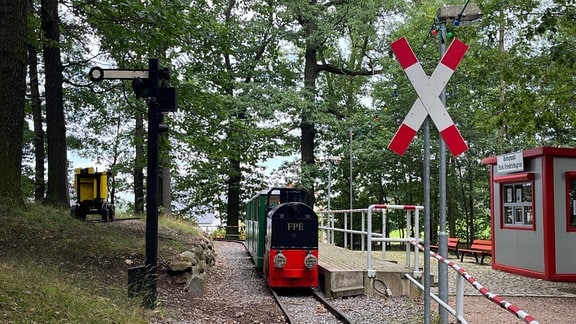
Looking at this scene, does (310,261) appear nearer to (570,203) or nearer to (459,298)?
(459,298)

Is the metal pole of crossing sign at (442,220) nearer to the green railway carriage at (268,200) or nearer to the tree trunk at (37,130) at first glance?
the green railway carriage at (268,200)

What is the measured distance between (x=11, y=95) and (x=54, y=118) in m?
4.18

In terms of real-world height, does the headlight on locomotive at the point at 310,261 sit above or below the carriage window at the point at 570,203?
below

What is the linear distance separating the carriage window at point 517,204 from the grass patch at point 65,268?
9055 mm

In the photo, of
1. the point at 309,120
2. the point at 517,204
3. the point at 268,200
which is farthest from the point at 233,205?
the point at 517,204

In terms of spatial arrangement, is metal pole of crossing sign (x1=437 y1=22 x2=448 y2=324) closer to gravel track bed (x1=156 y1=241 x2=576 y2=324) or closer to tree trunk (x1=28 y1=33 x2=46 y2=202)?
gravel track bed (x1=156 y1=241 x2=576 y2=324)

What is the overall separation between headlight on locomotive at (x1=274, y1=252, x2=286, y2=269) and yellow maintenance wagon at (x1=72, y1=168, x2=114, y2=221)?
6926 mm

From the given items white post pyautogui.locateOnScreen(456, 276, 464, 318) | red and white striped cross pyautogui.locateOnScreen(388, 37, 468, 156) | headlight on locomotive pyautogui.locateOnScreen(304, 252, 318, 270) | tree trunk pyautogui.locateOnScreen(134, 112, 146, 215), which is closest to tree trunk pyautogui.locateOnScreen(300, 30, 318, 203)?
tree trunk pyautogui.locateOnScreen(134, 112, 146, 215)

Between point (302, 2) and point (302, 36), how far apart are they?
2.18 m

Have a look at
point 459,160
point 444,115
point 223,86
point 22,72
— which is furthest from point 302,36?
point 444,115

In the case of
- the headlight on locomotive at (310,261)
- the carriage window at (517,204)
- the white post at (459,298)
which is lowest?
the headlight on locomotive at (310,261)

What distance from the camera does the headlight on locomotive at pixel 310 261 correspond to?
41.4 ft

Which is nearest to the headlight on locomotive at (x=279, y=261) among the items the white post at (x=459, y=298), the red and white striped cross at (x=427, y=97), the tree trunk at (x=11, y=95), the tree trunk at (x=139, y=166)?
the tree trunk at (x=11, y=95)

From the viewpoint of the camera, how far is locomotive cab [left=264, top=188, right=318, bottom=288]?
41.3 feet
